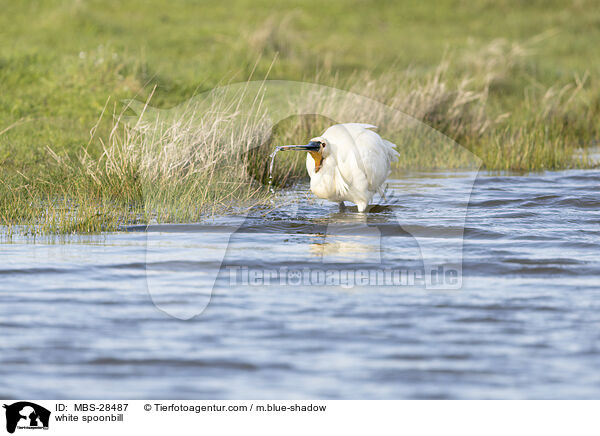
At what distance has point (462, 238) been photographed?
7.73 meters

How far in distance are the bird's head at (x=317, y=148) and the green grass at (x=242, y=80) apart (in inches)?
37.3

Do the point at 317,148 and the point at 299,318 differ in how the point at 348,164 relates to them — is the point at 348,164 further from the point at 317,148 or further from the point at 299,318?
the point at 299,318

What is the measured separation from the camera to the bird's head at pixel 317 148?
26.9 feet

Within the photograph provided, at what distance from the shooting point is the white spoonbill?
27.6ft

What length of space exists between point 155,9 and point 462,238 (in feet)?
56.4

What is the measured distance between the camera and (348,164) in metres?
8.46

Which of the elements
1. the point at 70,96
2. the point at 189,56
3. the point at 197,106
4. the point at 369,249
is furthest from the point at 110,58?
the point at 369,249
